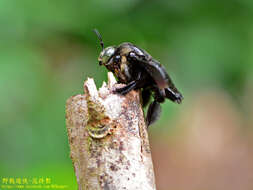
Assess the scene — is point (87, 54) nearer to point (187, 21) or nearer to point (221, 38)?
point (187, 21)

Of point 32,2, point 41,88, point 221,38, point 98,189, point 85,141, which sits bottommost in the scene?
point 98,189

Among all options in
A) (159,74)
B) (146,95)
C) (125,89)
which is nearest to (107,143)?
(125,89)

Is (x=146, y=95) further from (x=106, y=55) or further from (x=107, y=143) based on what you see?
(x=107, y=143)

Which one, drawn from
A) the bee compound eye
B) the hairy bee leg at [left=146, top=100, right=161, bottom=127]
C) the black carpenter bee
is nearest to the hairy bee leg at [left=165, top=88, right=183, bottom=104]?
the black carpenter bee

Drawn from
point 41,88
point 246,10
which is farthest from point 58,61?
point 246,10

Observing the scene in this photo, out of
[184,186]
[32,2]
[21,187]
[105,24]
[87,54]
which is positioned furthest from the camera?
[184,186]

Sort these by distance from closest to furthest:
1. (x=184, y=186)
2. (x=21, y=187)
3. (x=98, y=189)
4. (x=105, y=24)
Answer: (x=98, y=189) < (x=21, y=187) < (x=105, y=24) < (x=184, y=186)

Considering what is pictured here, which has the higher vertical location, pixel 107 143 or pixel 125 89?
pixel 125 89

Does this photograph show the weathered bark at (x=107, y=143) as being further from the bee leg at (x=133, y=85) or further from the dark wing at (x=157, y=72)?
the dark wing at (x=157, y=72)
